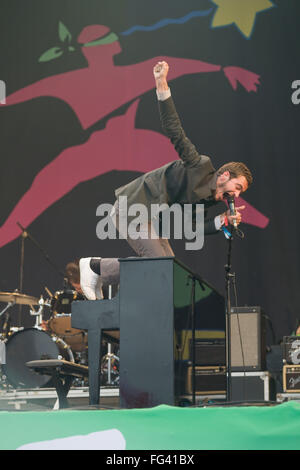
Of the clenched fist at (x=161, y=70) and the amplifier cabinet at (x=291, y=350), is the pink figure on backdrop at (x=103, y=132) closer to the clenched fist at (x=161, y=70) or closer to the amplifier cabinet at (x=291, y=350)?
the amplifier cabinet at (x=291, y=350)

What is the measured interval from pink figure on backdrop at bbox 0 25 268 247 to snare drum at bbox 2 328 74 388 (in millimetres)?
1387

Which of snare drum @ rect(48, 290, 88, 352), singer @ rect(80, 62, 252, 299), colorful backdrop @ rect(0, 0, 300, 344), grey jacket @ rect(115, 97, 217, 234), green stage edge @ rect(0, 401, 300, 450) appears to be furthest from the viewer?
colorful backdrop @ rect(0, 0, 300, 344)

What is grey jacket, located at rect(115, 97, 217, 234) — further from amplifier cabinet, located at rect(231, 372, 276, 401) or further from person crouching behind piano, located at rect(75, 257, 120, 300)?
amplifier cabinet, located at rect(231, 372, 276, 401)

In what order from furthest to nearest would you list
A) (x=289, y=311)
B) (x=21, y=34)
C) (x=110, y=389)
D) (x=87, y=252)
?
(x=21, y=34) → (x=87, y=252) → (x=289, y=311) → (x=110, y=389)

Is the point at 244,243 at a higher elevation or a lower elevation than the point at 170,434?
higher

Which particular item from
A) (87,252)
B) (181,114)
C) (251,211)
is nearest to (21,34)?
(181,114)

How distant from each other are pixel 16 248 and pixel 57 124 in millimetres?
1383

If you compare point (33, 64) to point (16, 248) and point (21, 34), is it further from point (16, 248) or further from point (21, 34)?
point (16, 248)

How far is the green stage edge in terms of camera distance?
4.65 feet

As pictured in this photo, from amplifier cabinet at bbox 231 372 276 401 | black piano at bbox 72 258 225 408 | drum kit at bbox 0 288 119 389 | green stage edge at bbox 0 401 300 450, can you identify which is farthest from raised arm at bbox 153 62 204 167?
green stage edge at bbox 0 401 300 450

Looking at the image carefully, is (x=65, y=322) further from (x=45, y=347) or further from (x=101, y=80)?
(x=101, y=80)

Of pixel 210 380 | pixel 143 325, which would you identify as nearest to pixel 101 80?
pixel 210 380

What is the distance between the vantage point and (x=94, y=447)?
1.38 metres

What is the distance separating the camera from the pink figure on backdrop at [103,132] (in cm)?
662
